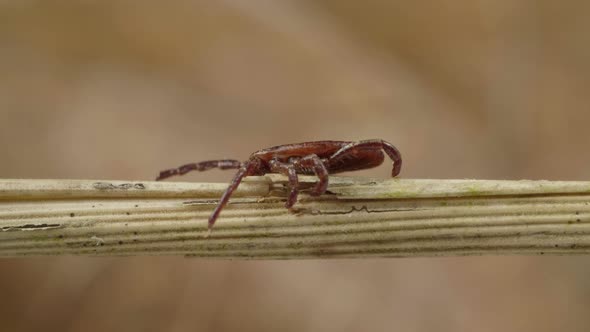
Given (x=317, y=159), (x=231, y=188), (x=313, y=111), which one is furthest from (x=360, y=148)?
(x=313, y=111)

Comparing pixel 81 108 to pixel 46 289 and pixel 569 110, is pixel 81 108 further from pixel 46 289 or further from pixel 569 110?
pixel 569 110

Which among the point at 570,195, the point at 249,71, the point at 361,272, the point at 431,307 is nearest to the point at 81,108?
the point at 249,71

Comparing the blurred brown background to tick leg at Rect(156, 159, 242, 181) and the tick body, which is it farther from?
the tick body

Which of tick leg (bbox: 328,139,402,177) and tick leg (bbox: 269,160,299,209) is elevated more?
tick leg (bbox: 328,139,402,177)

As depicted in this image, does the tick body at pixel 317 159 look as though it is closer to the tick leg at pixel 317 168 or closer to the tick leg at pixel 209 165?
the tick leg at pixel 317 168

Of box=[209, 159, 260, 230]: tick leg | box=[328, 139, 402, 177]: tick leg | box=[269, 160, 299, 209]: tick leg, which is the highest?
box=[328, 139, 402, 177]: tick leg

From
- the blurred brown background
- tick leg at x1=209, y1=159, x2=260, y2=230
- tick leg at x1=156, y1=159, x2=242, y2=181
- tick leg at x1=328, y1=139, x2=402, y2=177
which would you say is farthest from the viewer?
the blurred brown background

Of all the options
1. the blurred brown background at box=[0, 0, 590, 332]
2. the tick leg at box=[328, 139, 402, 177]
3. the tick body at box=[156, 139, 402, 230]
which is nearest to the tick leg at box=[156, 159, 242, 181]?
the tick body at box=[156, 139, 402, 230]
